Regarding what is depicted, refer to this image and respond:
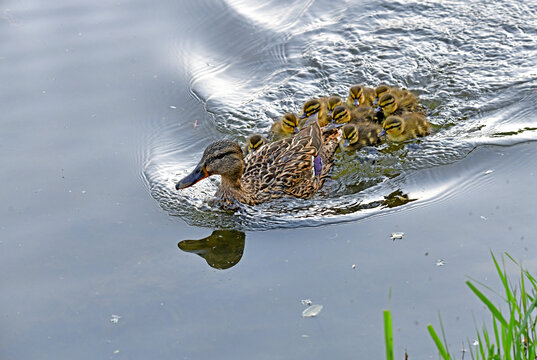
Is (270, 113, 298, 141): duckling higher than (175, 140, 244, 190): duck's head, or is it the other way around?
(175, 140, 244, 190): duck's head

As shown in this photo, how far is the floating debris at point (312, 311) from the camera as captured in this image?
378 cm

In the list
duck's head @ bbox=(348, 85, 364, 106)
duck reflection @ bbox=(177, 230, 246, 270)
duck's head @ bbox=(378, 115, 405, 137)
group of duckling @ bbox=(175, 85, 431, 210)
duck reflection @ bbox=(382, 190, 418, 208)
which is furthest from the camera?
duck's head @ bbox=(348, 85, 364, 106)

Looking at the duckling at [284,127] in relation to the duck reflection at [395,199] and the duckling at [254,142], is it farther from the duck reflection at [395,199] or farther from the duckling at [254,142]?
the duck reflection at [395,199]

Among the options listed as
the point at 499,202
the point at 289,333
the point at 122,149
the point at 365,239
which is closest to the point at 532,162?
the point at 499,202

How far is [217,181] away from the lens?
5.52 metres

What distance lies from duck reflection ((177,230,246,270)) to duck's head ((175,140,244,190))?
1.36 feet

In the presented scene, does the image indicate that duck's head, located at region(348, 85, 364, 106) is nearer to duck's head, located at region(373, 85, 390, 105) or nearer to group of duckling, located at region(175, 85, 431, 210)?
group of duckling, located at region(175, 85, 431, 210)

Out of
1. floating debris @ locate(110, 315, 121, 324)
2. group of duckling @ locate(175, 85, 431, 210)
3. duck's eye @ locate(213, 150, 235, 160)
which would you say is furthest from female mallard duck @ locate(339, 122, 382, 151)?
floating debris @ locate(110, 315, 121, 324)

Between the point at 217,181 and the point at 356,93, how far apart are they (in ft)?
4.53

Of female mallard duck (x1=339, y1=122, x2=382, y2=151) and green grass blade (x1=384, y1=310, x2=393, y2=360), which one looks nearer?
green grass blade (x1=384, y1=310, x2=393, y2=360)

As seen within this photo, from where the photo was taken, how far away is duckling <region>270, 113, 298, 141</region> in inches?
222

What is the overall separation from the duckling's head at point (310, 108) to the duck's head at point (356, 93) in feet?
1.16

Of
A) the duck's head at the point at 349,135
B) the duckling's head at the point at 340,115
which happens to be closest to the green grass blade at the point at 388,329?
the duck's head at the point at 349,135

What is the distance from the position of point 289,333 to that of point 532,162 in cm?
240
